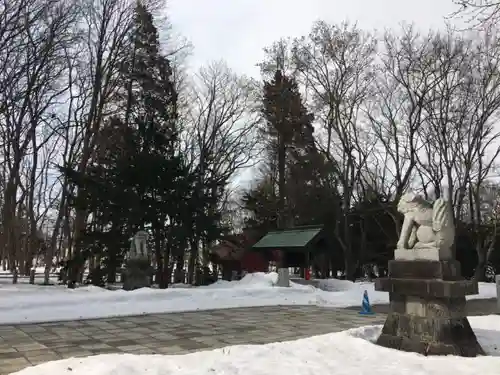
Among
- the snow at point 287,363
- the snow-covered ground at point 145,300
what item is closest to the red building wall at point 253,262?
the snow-covered ground at point 145,300

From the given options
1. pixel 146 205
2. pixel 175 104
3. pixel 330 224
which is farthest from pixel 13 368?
pixel 330 224

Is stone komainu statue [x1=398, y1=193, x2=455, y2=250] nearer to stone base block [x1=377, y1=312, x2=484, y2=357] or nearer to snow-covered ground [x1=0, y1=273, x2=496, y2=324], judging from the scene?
stone base block [x1=377, y1=312, x2=484, y2=357]

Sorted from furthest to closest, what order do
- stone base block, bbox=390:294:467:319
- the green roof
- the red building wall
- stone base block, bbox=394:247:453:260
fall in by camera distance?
the red building wall → the green roof → stone base block, bbox=394:247:453:260 → stone base block, bbox=390:294:467:319

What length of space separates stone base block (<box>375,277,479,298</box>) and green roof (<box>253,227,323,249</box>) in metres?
12.2

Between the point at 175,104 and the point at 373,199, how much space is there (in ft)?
46.9

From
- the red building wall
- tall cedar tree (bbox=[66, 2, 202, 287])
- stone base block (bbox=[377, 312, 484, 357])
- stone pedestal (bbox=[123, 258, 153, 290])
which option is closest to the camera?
stone base block (bbox=[377, 312, 484, 357])

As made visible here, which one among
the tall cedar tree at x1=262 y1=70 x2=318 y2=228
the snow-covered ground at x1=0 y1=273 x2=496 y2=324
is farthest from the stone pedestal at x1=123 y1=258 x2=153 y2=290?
the tall cedar tree at x1=262 y1=70 x2=318 y2=228

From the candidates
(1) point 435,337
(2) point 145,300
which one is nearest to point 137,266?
(2) point 145,300

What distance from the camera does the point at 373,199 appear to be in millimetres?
29828

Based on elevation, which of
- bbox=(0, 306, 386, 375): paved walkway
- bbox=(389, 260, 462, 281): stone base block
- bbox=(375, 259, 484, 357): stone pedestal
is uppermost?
Result: bbox=(389, 260, 462, 281): stone base block

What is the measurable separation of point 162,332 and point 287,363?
4.29 m

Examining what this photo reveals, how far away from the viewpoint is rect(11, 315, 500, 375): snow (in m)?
5.46

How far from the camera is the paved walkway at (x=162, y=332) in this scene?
7.49 metres

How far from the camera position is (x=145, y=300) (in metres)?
13.9
